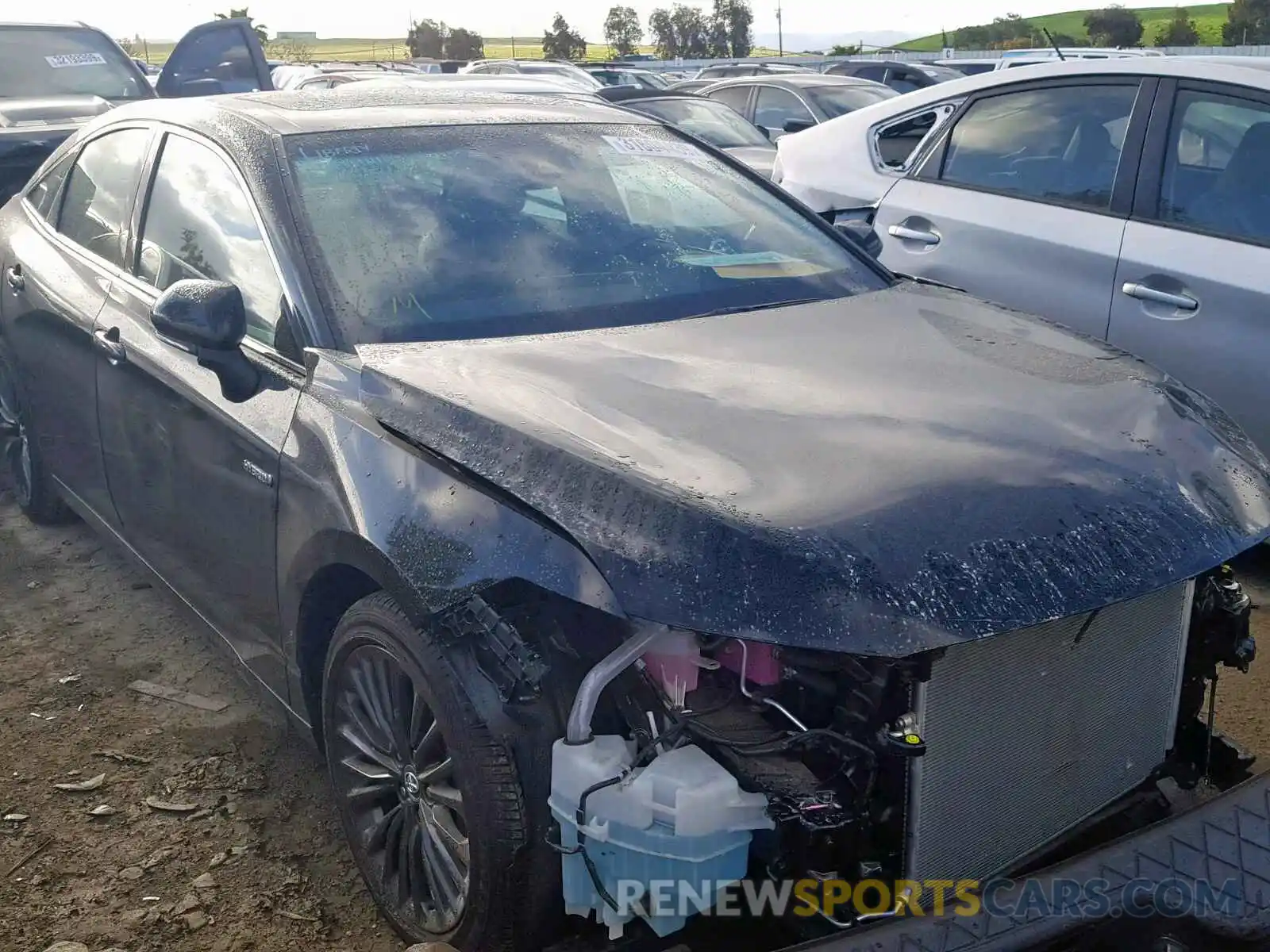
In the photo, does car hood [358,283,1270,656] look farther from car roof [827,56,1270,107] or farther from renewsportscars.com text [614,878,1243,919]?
car roof [827,56,1270,107]

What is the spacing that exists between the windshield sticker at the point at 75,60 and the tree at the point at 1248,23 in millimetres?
46481

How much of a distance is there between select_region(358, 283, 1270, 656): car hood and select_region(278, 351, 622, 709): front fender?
0.04 m

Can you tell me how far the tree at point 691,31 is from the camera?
7775cm

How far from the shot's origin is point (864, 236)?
3830 mm

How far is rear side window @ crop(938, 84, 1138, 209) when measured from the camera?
4426 millimetres

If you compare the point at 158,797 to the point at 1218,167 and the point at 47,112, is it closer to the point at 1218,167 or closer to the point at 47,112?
the point at 1218,167

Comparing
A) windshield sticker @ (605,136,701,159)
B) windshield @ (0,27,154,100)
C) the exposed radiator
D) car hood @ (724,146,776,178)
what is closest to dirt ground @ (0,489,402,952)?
the exposed radiator

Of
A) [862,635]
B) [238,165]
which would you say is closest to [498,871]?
[862,635]

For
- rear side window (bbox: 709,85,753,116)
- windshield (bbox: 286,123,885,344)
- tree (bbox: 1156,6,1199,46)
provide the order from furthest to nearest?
tree (bbox: 1156,6,1199,46) < rear side window (bbox: 709,85,753,116) < windshield (bbox: 286,123,885,344)

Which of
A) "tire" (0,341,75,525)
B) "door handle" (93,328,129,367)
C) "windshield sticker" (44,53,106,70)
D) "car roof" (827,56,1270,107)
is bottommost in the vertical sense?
"tire" (0,341,75,525)

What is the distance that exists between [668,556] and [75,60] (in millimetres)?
8494

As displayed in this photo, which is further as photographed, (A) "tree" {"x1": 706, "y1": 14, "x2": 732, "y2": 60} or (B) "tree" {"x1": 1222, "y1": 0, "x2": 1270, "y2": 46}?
(A) "tree" {"x1": 706, "y1": 14, "x2": 732, "y2": 60}

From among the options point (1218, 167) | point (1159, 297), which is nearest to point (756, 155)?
point (1218, 167)

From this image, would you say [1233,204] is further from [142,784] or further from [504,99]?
[142,784]
